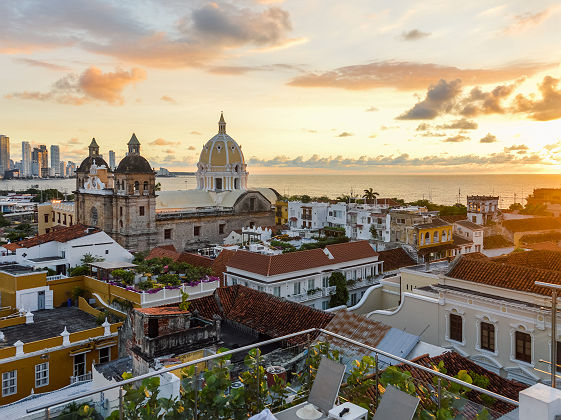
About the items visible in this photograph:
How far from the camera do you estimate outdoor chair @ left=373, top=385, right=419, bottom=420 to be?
20.5 feet

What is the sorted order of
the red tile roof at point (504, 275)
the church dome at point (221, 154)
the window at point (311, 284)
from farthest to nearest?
the church dome at point (221, 154) < the window at point (311, 284) < the red tile roof at point (504, 275)

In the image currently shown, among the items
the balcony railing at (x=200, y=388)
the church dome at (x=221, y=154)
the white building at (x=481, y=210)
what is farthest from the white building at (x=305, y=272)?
the church dome at (x=221, y=154)

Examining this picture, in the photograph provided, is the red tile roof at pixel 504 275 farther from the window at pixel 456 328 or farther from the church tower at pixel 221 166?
the church tower at pixel 221 166

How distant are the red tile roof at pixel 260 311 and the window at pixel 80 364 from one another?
4.64m

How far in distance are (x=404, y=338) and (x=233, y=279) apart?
12.8 meters

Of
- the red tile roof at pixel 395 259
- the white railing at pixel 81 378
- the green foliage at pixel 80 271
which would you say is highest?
the green foliage at pixel 80 271

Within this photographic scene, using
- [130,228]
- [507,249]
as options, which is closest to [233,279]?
[130,228]

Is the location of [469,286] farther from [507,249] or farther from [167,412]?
[507,249]

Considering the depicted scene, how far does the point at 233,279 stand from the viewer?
27.5 metres

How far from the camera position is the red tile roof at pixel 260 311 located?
1962 cm

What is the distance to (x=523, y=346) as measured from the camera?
51.9ft

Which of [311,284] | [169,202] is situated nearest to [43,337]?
[311,284]

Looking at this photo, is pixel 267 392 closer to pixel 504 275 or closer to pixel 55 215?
pixel 504 275

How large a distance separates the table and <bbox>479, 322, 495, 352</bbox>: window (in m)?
11.7
